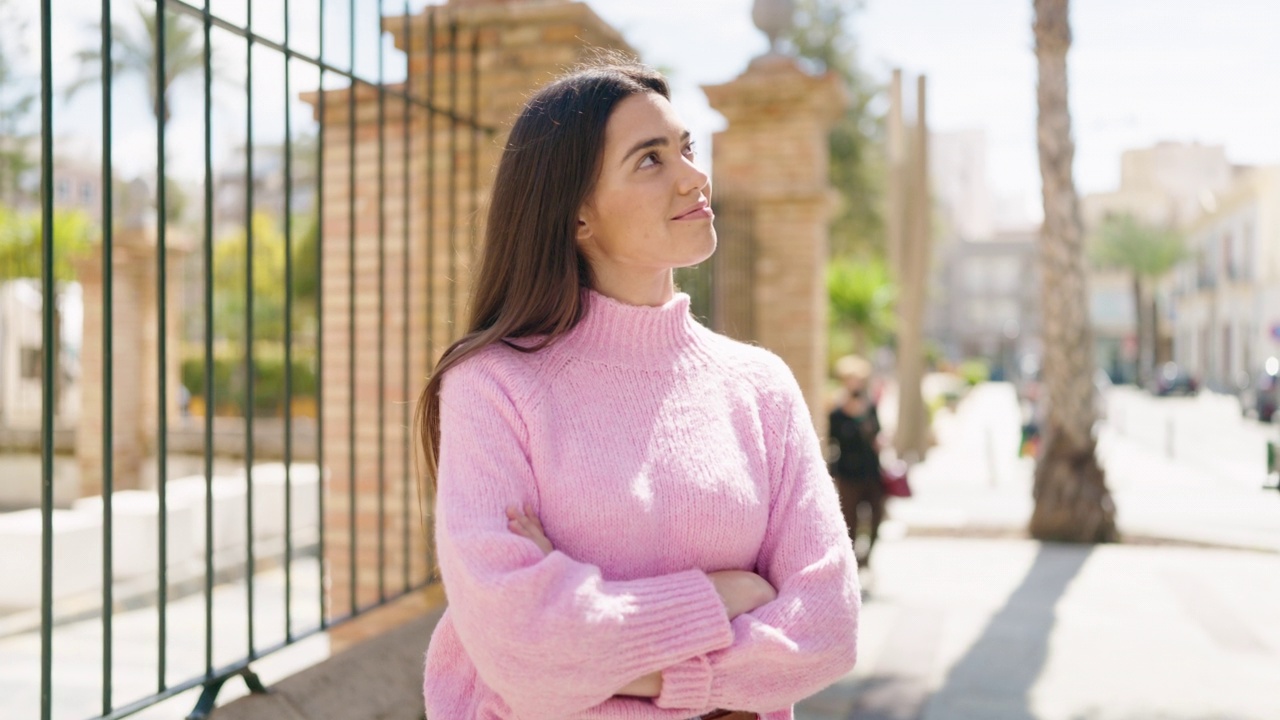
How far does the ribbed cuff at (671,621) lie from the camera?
1.50 meters

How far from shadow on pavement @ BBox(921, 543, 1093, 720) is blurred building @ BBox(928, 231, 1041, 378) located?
78.9 meters

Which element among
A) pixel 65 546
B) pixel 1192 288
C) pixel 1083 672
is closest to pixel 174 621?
pixel 65 546

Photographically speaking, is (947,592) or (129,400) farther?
(129,400)

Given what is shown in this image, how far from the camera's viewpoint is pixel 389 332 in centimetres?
477

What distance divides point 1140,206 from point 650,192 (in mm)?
77090

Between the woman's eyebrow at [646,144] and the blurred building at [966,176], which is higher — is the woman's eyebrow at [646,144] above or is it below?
below

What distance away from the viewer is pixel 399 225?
186 inches

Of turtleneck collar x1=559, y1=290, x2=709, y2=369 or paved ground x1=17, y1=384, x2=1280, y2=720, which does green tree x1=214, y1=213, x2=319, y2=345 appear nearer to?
paved ground x1=17, y1=384, x2=1280, y2=720

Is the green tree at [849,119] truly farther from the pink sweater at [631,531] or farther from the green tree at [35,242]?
the pink sweater at [631,531]

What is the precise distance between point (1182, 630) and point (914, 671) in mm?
1606

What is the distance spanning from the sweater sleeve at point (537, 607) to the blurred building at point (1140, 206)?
66848 millimetres

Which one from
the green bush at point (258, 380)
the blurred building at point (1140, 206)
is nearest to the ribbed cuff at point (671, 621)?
the green bush at point (258, 380)

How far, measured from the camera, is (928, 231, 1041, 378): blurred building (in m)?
83.4

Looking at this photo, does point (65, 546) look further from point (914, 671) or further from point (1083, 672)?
point (1083, 672)
